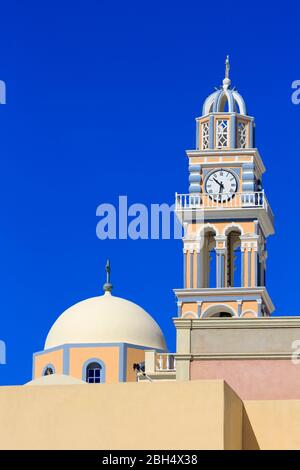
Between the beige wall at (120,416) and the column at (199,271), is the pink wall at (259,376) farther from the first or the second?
the column at (199,271)

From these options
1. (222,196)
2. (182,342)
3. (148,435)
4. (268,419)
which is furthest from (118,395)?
(222,196)

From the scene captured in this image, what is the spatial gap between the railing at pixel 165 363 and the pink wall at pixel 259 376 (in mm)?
7210

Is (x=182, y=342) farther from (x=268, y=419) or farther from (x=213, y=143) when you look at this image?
(x=213, y=143)

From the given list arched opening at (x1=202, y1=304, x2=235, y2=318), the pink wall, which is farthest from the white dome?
the pink wall

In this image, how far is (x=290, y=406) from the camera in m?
30.7

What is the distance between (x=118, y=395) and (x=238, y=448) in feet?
8.30

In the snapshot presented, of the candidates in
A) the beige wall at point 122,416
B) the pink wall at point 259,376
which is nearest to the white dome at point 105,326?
the pink wall at point 259,376

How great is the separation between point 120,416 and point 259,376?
304 inches

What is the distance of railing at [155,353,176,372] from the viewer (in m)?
44.5

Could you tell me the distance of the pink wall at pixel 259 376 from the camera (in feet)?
118

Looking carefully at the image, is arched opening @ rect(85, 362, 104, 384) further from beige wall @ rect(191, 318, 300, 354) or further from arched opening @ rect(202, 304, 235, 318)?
beige wall @ rect(191, 318, 300, 354)

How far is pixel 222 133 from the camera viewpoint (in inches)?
2026

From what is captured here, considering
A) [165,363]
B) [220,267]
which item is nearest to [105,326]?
[220,267]
